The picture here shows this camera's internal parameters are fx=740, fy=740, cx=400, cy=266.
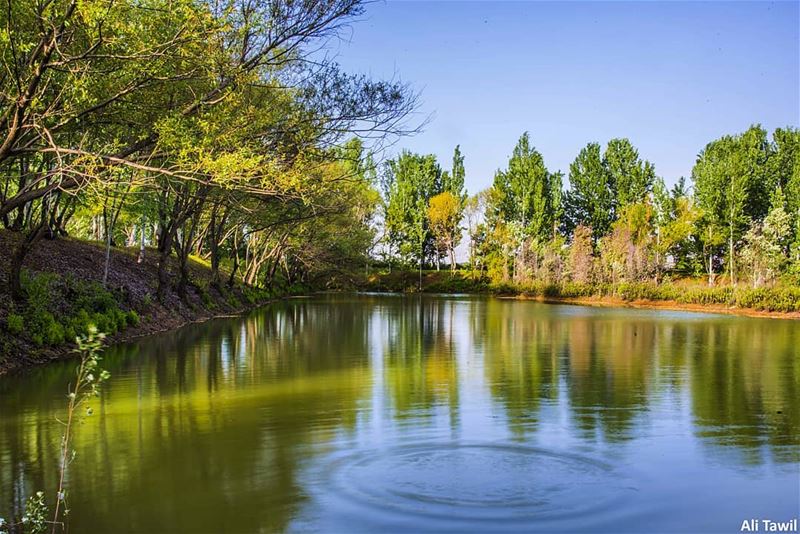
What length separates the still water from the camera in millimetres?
6508

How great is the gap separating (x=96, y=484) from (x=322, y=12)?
971 centimetres

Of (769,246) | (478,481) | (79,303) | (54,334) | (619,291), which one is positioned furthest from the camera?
(619,291)

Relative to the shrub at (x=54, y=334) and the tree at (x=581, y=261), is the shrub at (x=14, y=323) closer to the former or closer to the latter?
the shrub at (x=54, y=334)

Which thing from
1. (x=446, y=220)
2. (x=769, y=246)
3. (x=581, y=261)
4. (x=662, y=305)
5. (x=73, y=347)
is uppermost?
(x=446, y=220)

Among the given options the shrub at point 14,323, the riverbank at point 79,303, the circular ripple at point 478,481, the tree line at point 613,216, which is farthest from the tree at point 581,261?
the circular ripple at point 478,481

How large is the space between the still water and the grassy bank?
25.3 metres

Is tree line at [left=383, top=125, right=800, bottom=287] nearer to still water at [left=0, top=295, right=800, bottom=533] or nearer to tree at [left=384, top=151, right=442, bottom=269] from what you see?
tree at [left=384, top=151, right=442, bottom=269]

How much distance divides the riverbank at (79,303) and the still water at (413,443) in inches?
41.8

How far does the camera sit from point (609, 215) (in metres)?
73.9

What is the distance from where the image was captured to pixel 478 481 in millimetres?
7332

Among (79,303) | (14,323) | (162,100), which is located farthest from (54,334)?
(162,100)

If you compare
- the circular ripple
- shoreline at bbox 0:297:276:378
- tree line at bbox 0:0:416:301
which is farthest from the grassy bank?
the circular ripple

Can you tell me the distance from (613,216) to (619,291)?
2254 cm

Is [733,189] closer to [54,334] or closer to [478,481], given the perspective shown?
[54,334]
